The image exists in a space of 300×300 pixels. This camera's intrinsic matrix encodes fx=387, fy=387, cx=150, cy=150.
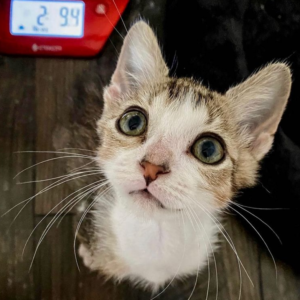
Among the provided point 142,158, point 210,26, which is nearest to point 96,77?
point 210,26

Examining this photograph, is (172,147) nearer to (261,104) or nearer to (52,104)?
(261,104)

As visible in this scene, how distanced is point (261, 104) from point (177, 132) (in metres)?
0.15

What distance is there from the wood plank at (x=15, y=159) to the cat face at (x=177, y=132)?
25 centimetres

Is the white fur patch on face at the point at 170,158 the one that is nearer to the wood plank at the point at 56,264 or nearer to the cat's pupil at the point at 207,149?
the cat's pupil at the point at 207,149

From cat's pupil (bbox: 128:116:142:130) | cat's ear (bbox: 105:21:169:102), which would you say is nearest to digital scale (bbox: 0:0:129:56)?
cat's ear (bbox: 105:21:169:102)

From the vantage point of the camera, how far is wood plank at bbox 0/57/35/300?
76 centimetres

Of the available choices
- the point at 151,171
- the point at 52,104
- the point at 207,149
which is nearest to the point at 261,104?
the point at 207,149

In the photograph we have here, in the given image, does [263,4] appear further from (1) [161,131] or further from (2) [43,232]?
(2) [43,232]

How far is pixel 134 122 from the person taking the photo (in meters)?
0.56

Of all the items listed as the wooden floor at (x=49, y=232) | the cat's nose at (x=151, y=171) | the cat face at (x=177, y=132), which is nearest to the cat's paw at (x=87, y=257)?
the wooden floor at (x=49, y=232)

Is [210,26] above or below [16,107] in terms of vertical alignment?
above

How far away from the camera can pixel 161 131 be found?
1.73ft

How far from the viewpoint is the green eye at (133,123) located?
550 mm

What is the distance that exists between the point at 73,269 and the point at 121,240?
0.14m
